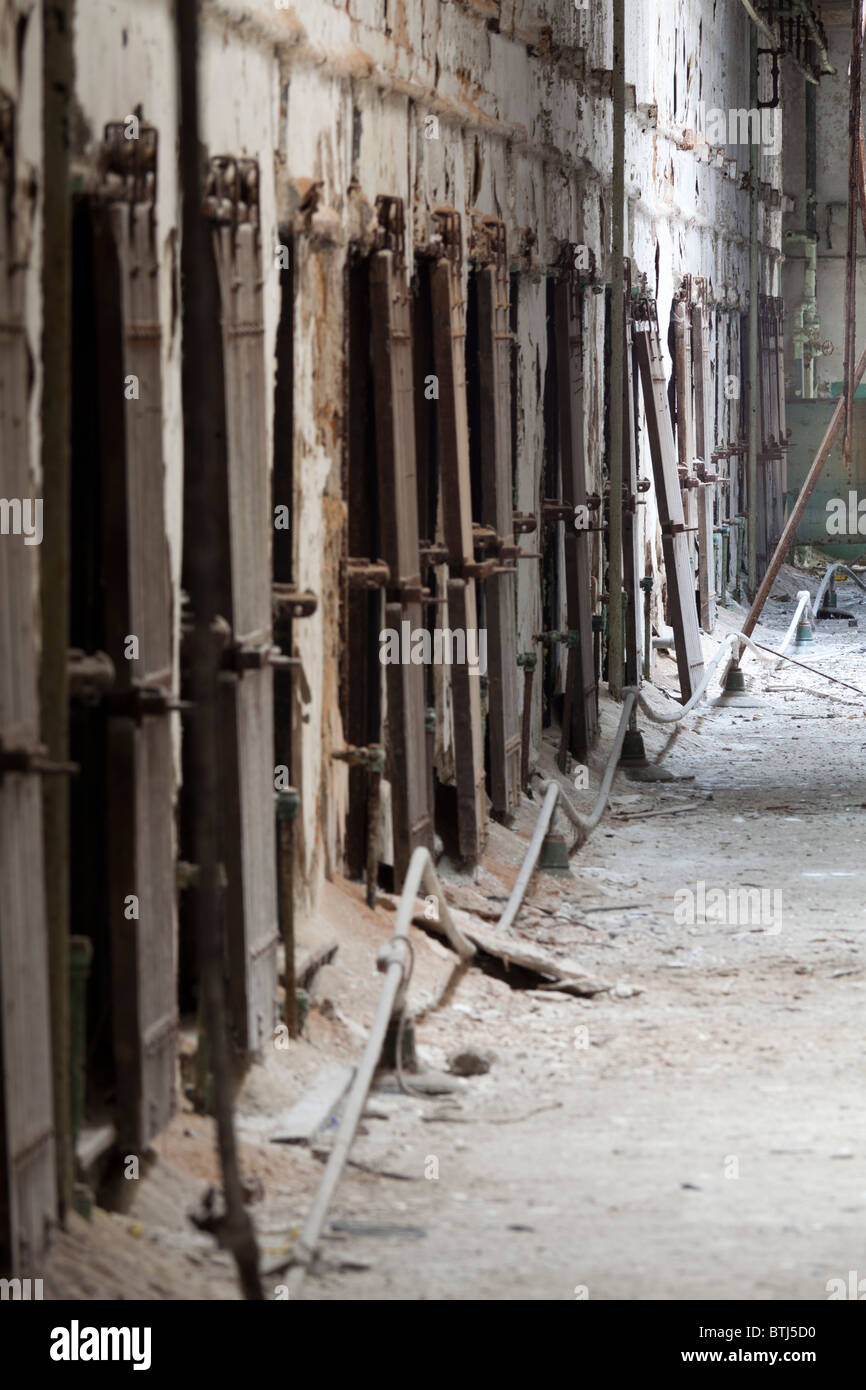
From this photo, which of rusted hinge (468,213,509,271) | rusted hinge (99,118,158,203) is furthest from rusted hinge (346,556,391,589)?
rusted hinge (99,118,158,203)

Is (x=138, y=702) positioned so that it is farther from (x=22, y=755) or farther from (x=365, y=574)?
(x=365, y=574)

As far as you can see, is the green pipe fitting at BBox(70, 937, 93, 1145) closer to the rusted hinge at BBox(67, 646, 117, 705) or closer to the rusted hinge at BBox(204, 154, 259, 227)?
the rusted hinge at BBox(67, 646, 117, 705)

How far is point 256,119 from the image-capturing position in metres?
6.66

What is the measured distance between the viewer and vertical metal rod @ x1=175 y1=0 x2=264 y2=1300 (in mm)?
3322

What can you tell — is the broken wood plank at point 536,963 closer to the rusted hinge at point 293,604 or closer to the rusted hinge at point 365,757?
the rusted hinge at point 365,757

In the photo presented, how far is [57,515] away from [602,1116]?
9.22 ft

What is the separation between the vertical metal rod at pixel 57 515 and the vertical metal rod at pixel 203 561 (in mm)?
956

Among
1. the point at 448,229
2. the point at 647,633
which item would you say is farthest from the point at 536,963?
the point at 647,633

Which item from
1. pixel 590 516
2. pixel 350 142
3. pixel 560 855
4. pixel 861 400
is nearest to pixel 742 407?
pixel 861 400

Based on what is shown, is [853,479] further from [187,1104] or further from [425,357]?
[187,1104]

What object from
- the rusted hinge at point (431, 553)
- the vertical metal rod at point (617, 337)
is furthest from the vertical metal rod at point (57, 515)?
the vertical metal rod at point (617, 337)

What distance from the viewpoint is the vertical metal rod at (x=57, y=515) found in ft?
14.7

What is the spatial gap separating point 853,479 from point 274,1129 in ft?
74.6

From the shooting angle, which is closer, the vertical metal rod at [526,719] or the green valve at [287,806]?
the green valve at [287,806]
